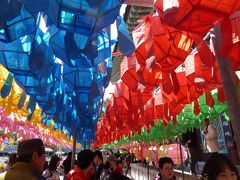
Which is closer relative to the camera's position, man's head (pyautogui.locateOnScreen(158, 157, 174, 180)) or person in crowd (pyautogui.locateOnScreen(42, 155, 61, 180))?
man's head (pyautogui.locateOnScreen(158, 157, 174, 180))

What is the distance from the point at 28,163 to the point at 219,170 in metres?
1.17

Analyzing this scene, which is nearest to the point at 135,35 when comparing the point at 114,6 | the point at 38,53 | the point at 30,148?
the point at 38,53

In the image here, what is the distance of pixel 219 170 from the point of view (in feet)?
4.70

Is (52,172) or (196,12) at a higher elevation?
(196,12)

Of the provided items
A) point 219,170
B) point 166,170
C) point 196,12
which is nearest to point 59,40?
point 196,12

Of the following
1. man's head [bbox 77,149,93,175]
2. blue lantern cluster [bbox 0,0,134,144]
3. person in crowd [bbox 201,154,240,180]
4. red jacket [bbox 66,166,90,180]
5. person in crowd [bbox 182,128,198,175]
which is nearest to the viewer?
blue lantern cluster [bbox 0,0,134,144]

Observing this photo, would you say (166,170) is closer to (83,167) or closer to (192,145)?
(83,167)

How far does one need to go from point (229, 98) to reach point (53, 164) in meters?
3.04

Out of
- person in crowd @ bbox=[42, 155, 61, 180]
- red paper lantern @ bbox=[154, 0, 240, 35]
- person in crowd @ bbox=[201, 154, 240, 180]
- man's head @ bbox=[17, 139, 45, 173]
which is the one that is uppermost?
red paper lantern @ bbox=[154, 0, 240, 35]

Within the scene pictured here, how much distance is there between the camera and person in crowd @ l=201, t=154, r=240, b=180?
1.42 m

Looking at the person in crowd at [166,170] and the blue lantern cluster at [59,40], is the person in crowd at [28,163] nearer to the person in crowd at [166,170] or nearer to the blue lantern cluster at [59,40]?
the blue lantern cluster at [59,40]

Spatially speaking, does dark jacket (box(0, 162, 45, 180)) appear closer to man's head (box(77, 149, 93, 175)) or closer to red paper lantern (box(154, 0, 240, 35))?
man's head (box(77, 149, 93, 175))

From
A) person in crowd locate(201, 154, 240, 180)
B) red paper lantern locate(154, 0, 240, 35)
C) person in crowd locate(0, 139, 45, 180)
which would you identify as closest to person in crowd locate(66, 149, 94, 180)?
person in crowd locate(0, 139, 45, 180)

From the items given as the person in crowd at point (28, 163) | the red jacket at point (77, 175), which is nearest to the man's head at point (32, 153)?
the person in crowd at point (28, 163)
